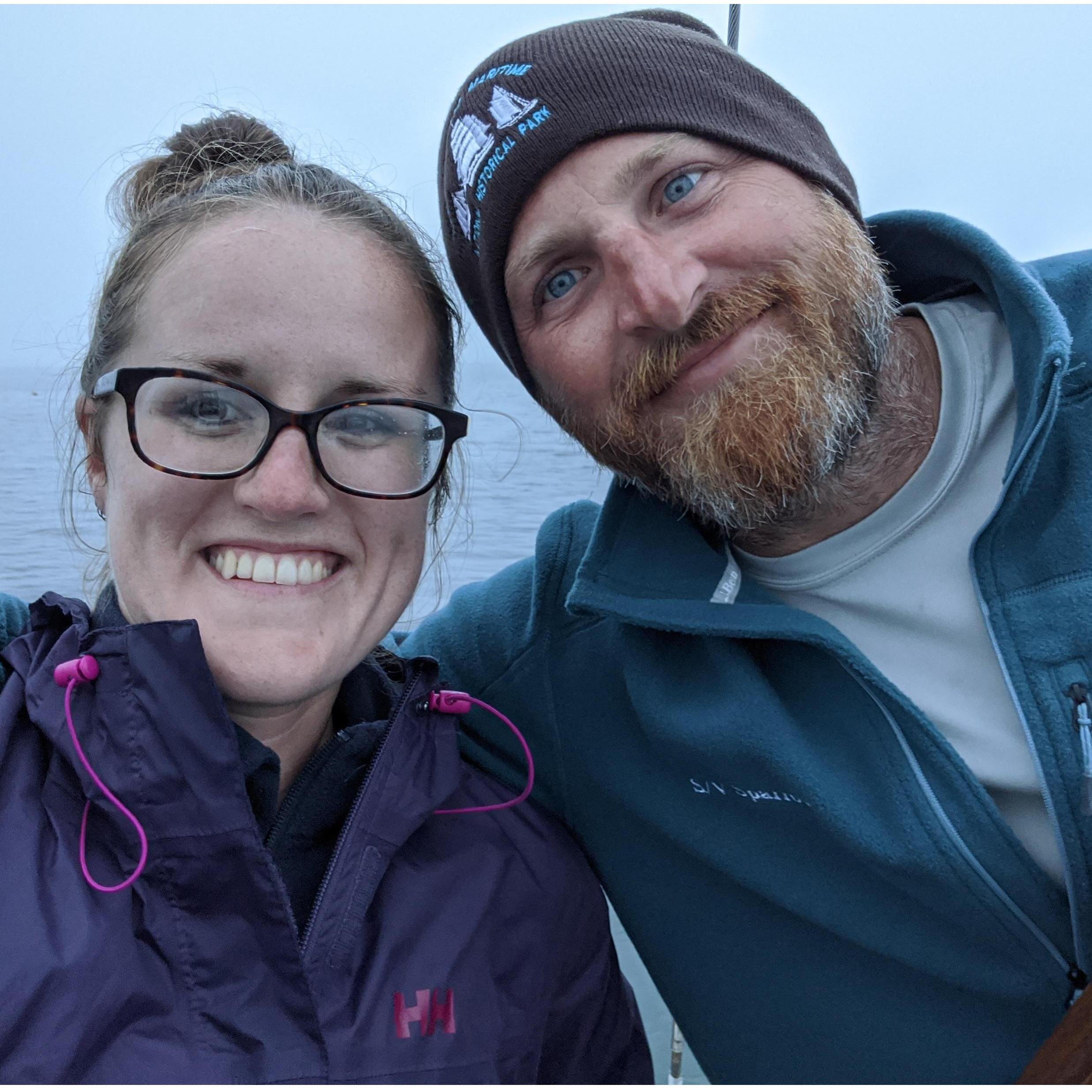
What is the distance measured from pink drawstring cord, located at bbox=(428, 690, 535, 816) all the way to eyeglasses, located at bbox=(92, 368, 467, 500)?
0.96 feet

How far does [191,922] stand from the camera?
1040mm

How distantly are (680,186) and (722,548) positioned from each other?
1.91ft

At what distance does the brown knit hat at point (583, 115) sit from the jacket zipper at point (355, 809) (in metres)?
0.69

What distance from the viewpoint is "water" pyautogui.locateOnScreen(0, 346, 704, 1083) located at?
158 centimetres

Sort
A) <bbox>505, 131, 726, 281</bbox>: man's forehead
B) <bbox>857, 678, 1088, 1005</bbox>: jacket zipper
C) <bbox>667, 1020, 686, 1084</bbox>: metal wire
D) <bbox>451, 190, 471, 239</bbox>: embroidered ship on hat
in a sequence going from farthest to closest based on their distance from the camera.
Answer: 1. <bbox>667, 1020, 686, 1084</bbox>: metal wire
2. <bbox>451, 190, 471, 239</bbox>: embroidered ship on hat
3. <bbox>505, 131, 726, 281</bbox>: man's forehead
4. <bbox>857, 678, 1088, 1005</bbox>: jacket zipper

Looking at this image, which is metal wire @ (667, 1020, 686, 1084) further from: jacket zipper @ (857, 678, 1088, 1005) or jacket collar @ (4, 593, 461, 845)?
jacket collar @ (4, 593, 461, 845)

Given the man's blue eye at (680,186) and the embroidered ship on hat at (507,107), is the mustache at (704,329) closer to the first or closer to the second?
the man's blue eye at (680,186)

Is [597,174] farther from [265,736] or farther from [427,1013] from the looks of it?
[427,1013]

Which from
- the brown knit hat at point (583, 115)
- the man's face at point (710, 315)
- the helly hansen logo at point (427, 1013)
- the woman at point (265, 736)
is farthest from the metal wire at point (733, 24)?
the helly hansen logo at point (427, 1013)

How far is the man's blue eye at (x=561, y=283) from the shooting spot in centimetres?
155

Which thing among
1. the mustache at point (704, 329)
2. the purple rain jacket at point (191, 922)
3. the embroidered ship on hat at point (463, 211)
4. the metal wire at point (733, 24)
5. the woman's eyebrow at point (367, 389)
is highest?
the metal wire at point (733, 24)

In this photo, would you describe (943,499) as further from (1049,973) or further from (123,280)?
(123,280)

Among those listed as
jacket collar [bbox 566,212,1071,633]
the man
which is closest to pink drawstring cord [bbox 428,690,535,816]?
the man

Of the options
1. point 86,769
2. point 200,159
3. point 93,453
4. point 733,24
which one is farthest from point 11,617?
point 733,24
